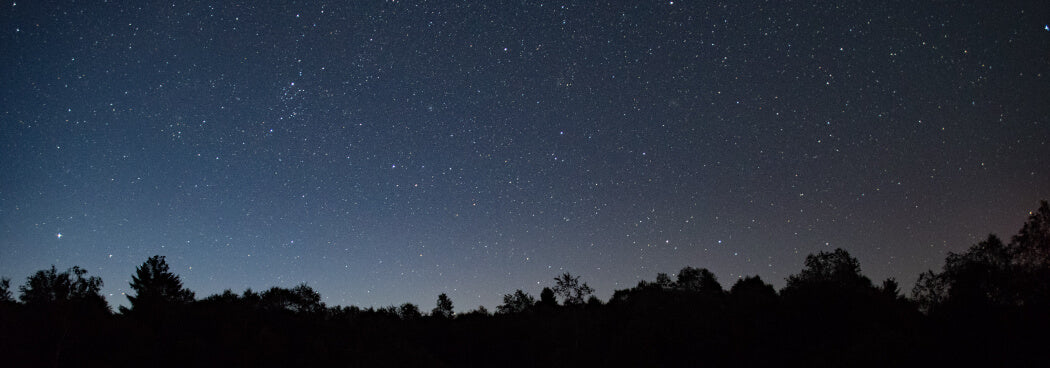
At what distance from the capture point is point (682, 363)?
97.3ft

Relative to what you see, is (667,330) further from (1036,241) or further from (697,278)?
(697,278)

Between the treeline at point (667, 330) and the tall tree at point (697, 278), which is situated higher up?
the tall tree at point (697, 278)

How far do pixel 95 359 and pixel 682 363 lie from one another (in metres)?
32.7

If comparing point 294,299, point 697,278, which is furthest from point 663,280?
point 294,299

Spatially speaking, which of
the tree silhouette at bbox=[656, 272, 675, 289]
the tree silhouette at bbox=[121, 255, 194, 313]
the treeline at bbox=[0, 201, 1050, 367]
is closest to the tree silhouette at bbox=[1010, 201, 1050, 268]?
the treeline at bbox=[0, 201, 1050, 367]

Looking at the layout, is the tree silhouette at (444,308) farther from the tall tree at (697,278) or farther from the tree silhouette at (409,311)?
the tall tree at (697,278)

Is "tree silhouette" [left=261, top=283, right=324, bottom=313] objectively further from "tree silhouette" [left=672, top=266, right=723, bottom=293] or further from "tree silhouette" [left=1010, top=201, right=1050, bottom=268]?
"tree silhouette" [left=1010, top=201, right=1050, bottom=268]

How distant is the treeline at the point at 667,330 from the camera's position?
2280 cm

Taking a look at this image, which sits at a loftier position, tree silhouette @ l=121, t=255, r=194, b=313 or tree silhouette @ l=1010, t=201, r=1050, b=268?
tree silhouette @ l=121, t=255, r=194, b=313

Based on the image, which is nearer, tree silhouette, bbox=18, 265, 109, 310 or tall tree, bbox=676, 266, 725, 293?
tree silhouette, bbox=18, 265, 109, 310

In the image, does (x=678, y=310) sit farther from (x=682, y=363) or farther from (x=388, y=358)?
(x=388, y=358)

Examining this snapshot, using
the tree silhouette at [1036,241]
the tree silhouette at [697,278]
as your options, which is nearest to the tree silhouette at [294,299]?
the tree silhouette at [697,278]

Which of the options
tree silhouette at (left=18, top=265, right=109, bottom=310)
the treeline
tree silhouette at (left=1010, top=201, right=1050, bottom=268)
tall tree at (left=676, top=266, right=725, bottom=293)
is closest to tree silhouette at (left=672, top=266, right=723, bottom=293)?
tall tree at (left=676, top=266, right=725, bottom=293)

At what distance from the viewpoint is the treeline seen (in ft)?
74.8
